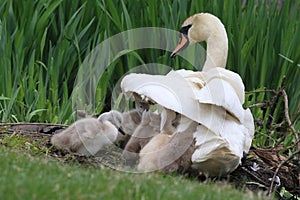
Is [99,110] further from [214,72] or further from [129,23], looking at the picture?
[214,72]

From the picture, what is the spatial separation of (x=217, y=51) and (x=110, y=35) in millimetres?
1748

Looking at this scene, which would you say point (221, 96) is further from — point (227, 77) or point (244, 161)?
point (244, 161)

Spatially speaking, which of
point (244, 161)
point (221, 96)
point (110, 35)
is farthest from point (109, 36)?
point (221, 96)

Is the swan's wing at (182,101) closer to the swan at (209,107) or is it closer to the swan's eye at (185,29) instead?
the swan at (209,107)

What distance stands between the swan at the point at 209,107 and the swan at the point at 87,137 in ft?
1.16

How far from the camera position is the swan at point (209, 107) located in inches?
209

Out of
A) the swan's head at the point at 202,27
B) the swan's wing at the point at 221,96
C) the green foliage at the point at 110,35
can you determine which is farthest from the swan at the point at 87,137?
the green foliage at the point at 110,35

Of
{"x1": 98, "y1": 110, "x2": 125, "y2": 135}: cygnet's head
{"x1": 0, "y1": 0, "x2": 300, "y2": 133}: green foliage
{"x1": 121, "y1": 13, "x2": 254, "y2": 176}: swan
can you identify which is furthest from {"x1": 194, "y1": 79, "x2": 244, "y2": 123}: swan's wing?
{"x1": 0, "y1": 0, "x2": 300, "y2": 133}: green foliage

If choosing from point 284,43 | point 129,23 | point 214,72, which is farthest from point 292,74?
point 214,72

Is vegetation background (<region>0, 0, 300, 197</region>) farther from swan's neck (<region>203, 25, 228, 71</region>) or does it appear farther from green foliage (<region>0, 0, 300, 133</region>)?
swan's neck (<region>203, 25, 228, 71</region>)

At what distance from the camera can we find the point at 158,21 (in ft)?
24.5

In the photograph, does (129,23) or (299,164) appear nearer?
(299,164)

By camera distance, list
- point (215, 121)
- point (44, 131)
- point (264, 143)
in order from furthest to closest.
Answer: point (264, 143)
point (44, 131)
point (215, 121)

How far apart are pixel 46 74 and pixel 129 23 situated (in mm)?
893
